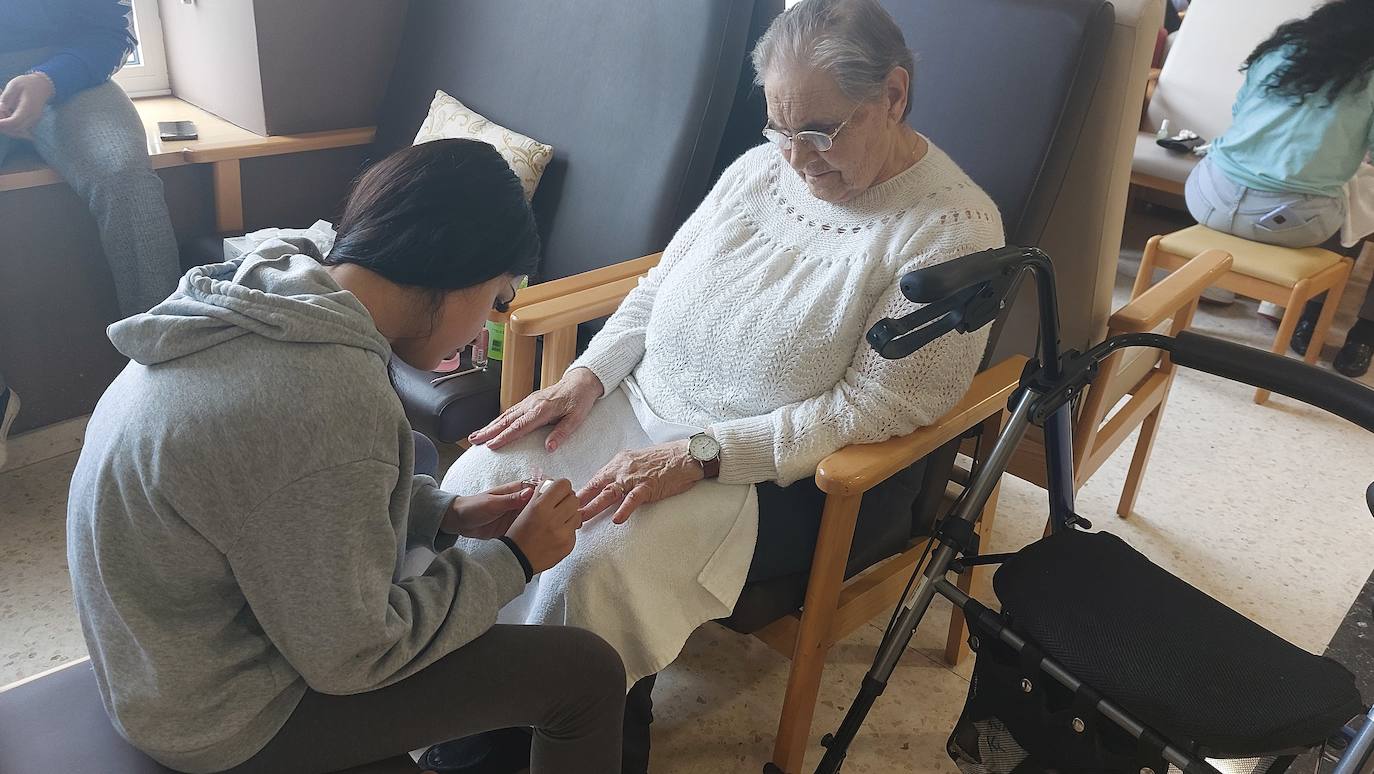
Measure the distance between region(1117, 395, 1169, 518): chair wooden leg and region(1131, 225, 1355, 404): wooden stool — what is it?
807 millimetres

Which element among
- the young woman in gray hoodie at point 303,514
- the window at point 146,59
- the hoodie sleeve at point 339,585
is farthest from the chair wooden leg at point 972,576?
the window at point 146,59

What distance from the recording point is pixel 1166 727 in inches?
45.0

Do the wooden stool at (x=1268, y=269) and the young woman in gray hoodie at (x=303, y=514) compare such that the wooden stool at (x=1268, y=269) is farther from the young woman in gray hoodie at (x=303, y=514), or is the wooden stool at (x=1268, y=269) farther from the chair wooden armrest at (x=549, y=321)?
the young woman in gray hoodie at (x=303, y=514)

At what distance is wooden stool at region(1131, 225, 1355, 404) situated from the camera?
2.81 meters

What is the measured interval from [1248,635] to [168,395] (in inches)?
48.2

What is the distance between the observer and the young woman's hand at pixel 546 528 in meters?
1.16

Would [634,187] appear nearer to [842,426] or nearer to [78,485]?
[842,426]

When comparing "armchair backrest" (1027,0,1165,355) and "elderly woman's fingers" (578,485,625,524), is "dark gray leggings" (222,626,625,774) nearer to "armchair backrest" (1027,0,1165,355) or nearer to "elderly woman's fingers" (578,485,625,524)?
"elderly woman's fingers" (578,485,625,524)

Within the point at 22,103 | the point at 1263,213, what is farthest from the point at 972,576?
the point at 22,103

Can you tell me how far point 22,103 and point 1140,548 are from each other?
2480 mm

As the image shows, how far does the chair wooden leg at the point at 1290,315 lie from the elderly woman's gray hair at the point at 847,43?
1.88m

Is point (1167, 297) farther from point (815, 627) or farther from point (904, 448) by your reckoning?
point (815, 627)

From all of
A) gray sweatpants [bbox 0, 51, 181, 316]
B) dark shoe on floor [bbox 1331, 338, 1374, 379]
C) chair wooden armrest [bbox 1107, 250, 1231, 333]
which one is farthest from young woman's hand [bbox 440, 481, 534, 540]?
dark shoe on floor [bbox 1331, 338, 1374, 379]

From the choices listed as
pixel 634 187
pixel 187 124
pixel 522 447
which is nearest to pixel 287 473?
pixel 522 447
